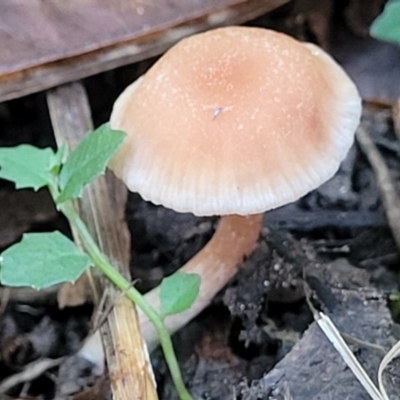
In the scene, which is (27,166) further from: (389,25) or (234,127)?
(389,25)

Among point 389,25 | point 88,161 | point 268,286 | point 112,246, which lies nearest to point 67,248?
point 88,161

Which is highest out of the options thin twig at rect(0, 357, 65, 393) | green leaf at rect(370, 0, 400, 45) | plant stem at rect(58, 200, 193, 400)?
green leaf at rect(370, 0, 400, 45)

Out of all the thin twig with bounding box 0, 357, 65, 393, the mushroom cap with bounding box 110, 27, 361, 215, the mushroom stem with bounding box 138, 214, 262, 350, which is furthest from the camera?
the mushroom stem with bounding box 138, 214, 262, 350

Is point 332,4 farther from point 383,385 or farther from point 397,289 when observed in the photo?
point 383,385

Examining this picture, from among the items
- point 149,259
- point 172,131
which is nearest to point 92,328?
point 149,259

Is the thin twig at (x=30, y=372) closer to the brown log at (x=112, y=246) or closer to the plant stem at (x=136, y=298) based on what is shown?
the brown log at (x=112, y=246)

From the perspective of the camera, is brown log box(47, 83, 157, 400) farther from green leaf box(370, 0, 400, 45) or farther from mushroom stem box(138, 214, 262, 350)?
green leaf box(370, 0, 400, 45)

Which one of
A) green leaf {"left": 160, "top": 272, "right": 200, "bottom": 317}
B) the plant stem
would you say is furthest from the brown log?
green leaf {"left": 160, "top": 272, "right": 200, "bottom": 317}

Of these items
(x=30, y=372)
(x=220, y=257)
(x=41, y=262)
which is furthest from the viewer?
(x=220, y=257)
